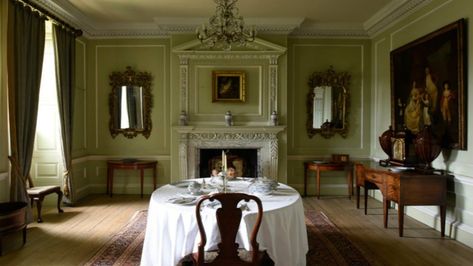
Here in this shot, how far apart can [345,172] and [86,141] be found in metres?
4.64

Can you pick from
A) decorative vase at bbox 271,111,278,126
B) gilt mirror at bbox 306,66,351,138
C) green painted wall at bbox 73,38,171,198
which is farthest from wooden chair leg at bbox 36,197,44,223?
gilt mirror at bbox 306,66,351,138

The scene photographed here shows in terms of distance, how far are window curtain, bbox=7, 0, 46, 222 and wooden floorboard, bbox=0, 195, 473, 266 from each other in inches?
19.2

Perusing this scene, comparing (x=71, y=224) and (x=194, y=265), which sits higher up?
(x=194, y=265)

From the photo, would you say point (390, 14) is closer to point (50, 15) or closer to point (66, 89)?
point (50, 15)

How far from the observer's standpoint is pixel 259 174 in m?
5.80

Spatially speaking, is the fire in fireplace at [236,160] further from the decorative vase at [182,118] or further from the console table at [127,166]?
the console table at [127,166]

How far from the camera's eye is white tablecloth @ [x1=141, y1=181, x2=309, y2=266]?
2314mm

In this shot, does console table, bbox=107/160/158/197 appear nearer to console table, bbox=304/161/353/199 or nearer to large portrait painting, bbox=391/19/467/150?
console table, bbox=304/161/353/199

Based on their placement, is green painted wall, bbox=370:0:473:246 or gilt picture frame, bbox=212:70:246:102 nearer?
green painted wall, bbox=370:0:473:246

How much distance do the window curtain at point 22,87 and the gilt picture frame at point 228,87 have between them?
2.61 m

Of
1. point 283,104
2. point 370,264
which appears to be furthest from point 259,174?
point 370,264

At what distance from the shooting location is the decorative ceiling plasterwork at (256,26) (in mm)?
5141

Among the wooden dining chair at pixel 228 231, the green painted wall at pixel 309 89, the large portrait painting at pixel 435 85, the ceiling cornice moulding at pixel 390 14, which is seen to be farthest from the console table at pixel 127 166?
the ceiling cornice moulding at pixel 390 14

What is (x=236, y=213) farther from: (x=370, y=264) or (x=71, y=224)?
(x=71, y=224)
